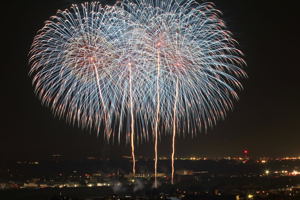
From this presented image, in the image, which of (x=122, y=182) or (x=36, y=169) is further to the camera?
(x=36, y=169)

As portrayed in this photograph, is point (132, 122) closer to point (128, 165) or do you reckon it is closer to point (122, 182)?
point (122, 182)

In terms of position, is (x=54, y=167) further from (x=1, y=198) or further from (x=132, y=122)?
(x=132, y=122)

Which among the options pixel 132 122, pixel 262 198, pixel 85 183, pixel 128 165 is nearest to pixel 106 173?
pixel 128 165

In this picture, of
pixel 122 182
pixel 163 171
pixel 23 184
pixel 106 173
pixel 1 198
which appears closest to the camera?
pixel 1 198

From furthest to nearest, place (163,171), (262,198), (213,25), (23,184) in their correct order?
(163,171) < (23,184) < (262,198) < (213,25)

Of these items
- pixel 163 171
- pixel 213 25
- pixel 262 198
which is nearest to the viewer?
pixel 213 25

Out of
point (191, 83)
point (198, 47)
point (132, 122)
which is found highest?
point (198, 47)

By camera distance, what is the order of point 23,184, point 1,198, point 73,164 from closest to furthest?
point 1,198 → point 23,184 → point 73,164

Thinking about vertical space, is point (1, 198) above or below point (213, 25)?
below

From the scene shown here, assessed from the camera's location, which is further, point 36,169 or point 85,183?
point 36,169

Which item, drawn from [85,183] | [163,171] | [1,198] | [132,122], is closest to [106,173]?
[163,171]
